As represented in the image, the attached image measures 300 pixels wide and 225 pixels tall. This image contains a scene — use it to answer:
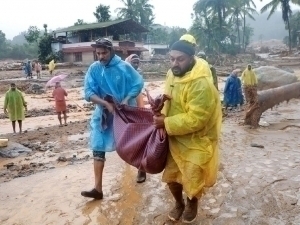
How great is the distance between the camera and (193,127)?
2.61 m

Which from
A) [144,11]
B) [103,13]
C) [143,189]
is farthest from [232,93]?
[144,11]

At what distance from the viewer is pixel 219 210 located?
3.31 metres

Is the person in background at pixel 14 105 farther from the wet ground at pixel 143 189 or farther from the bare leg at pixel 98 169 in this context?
the bare leg at pixel 98 169

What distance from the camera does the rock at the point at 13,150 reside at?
22.8ft

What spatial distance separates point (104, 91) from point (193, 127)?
130cm

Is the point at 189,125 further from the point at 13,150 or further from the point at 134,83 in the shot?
the point at 13,150

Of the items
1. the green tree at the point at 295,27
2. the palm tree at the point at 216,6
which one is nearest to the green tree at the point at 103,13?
the palm tree at the point at 216,6

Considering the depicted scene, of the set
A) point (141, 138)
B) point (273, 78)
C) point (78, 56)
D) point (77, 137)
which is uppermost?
point (78, 56)

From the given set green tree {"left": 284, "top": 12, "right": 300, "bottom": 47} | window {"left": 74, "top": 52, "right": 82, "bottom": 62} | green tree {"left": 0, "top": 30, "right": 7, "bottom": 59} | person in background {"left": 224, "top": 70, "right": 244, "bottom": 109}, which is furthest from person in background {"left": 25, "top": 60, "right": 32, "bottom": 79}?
green tree {"left": 284, "top": 12, "right": 300, "bottom": 47}

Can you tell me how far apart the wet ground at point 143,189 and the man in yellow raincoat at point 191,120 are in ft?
1.89

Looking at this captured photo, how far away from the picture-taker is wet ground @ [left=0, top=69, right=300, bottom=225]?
329 centimetres

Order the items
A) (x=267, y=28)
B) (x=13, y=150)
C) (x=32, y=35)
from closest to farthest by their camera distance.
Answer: (x=13, y=150) < (x=32, y=35) < (x=267, y=28)

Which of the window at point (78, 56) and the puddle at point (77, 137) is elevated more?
the window at point (78, 56)

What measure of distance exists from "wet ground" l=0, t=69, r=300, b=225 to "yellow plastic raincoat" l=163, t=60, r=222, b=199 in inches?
22.3
